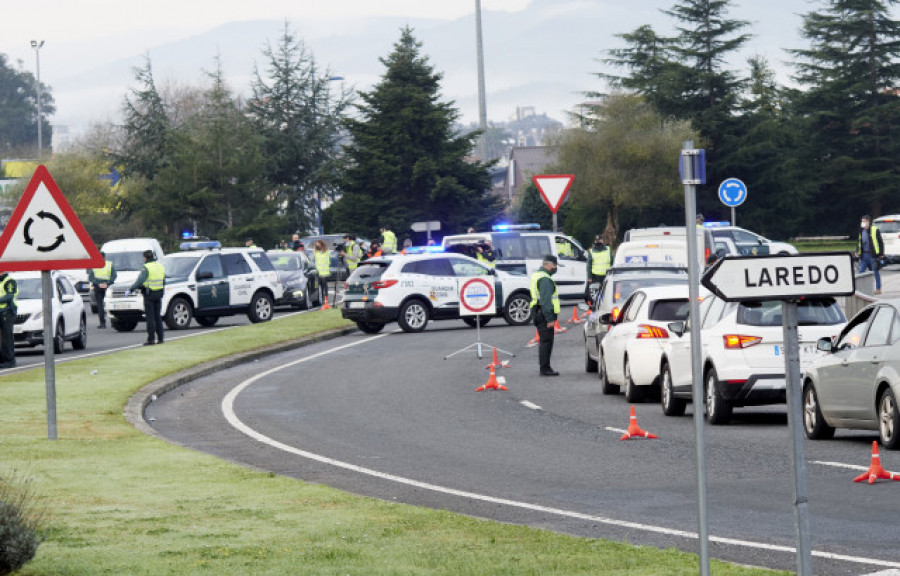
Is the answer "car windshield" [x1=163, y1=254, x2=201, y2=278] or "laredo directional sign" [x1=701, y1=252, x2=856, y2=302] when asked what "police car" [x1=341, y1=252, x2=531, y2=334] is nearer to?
"car windshield" [x1=163, y1=254, x2=201, y2=278]

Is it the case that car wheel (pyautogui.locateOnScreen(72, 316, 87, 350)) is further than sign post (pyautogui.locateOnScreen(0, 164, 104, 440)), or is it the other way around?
car wheel (pyautogui.locateOnScreen(72, 316, 87, 350))

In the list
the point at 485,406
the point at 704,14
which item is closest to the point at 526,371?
the point at 485,406

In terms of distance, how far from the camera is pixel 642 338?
21.1 meters

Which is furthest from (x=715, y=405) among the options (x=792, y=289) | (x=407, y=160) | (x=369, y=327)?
(x=407, y=160)

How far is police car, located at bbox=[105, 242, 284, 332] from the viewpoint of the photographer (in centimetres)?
3916

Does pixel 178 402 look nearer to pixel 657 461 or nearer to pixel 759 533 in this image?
pixel 657 461

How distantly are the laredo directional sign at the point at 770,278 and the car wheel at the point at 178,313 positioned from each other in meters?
33.7

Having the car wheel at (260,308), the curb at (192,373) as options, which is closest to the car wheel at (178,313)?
the car wheel at (260,308)

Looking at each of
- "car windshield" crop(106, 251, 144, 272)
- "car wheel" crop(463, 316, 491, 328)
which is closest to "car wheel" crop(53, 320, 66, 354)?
"car wheel" crop(463, 316, 491, 328)

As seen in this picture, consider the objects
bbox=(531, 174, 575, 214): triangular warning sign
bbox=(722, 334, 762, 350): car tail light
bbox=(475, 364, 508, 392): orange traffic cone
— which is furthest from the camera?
bbox=(531, 174, 575, 214): triangular warning sign

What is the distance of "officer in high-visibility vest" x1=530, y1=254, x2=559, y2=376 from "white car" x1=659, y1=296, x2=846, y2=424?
5.99 metres

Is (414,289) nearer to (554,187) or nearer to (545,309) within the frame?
(554,187)

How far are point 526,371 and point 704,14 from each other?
68.7 meters

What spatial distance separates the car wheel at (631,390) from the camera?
2123 cm
